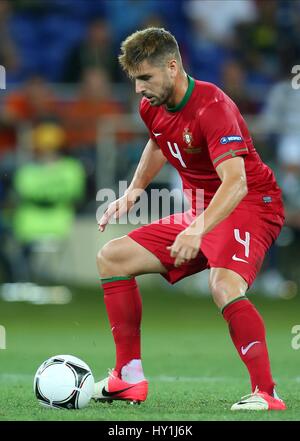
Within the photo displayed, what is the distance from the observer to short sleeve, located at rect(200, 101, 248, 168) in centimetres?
597

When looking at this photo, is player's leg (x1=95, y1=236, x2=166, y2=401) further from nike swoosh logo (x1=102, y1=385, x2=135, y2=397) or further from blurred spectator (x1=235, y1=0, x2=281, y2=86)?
blurred spectator (x1=235, y1=0, x2=281, y2=86)

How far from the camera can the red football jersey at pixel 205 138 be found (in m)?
6.03

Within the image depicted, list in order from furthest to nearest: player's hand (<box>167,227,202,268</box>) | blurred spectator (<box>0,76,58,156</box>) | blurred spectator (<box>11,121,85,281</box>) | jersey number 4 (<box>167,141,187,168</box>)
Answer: blurred spectator (<box>0,76,58,156</box>) → blurred spectator (<box>11,121,85,281</box>) → jersey number 4 (<box>167,141,187,168</box>) → player's hand (<box>167,227,202,268</box>)

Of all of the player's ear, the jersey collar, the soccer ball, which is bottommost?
the soccer ball

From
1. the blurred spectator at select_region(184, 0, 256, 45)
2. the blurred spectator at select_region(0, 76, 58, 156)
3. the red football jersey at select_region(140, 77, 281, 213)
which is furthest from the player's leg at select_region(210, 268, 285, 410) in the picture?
the blurred spectator at select_region(184, 0, 256, 45)

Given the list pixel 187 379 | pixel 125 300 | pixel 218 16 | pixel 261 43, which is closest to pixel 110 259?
pixel 125 300

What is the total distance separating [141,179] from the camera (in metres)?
6.94

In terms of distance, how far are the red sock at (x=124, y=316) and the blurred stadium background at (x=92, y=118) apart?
224 inches

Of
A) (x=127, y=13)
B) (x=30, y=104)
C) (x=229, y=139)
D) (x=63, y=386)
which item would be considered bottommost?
(x=63, y=386)

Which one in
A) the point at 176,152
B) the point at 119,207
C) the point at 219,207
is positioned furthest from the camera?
the point at 119,207

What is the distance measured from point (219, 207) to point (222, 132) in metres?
0.46

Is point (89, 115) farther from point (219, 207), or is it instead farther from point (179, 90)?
point (219, 207)
